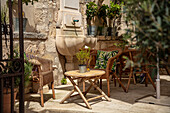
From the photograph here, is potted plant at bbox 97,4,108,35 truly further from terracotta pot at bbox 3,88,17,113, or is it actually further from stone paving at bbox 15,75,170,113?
terracotta pot at bbox 3,88,17,113

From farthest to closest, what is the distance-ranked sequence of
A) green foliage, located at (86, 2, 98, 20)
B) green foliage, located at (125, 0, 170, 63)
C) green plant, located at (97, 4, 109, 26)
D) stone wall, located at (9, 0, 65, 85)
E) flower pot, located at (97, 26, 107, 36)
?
flower pot, located at (97, 26, 107, 36), green plant, located at (97, 4, 109, 26), green foliage, located at (86, 2, 98, 20), stone wall, located at (9, 0, 65, 85), green foliage, located at (125, 0, 170, 63)

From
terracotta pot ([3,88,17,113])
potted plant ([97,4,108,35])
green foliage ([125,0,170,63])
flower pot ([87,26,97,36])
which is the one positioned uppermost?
potted plant ([97,4,108,35])

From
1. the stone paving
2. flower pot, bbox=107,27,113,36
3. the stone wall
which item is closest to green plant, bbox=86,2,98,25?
flower pot, bbox=107,27,113,36

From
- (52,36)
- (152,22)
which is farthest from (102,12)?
(152,22)

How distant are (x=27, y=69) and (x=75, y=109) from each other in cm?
84

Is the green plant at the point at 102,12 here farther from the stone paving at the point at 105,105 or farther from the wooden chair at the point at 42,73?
the wooden chair at the point at 42,73

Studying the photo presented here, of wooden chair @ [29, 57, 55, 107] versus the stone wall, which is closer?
wooden chair @ [29, 57, 55, 107]

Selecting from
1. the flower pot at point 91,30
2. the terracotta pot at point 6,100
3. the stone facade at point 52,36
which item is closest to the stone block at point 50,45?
the stone facade at point 52,36

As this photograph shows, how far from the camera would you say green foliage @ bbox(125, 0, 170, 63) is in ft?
3.85

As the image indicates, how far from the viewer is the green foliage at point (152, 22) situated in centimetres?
117

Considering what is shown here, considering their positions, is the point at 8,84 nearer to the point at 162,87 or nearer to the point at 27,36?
the point at 27,36

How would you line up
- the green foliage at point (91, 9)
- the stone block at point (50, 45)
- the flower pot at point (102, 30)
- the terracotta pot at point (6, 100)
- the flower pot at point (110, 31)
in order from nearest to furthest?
1. the terracotta pot at point (6, 100)
2. the stone block at point (50, 45)
3. the green foliage at point (91, 9)
4. the flower pot at point (102, 30)
5. the flower pot at point (110, 31)

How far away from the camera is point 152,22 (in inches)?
48.1

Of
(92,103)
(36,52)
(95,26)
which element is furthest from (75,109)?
(95,26)
